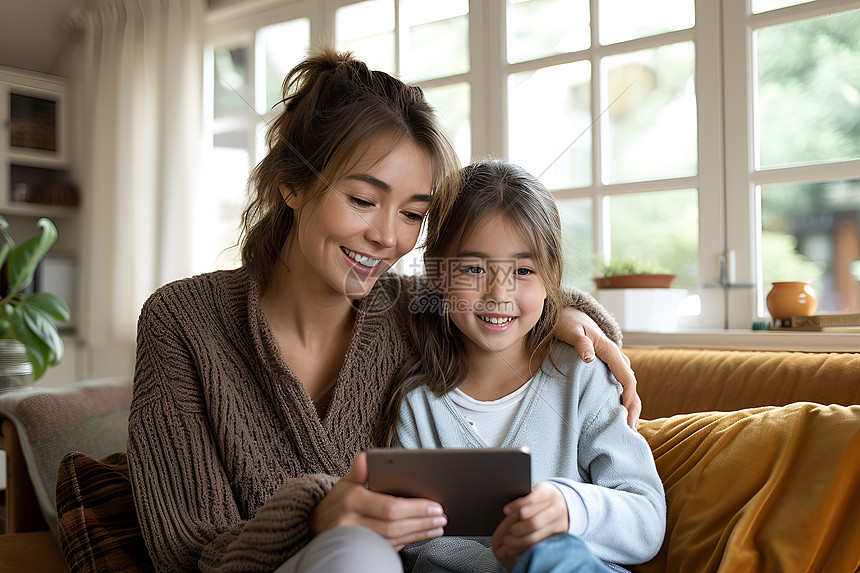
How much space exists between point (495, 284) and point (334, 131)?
0.39m

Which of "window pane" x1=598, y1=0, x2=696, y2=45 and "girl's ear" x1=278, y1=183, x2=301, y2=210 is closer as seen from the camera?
"girl's ear" x1=278, y1=183, x2=301, y2=210

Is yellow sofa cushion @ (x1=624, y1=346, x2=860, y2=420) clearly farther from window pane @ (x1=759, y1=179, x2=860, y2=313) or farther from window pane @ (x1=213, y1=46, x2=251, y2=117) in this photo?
window pane @ (x1=213, y1=46, x2=251, y2=117)

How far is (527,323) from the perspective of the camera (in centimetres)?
130

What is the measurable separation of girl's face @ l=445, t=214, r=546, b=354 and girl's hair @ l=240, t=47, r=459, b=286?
10 centimetres

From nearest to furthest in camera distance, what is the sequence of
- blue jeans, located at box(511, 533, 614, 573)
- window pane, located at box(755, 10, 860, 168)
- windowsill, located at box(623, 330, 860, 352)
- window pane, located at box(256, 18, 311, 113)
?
blue jeans, located at box(511, 533, 614, 573) < windowsill, located at box(623, 330, 860, 352) < window pane, located at box(755, 10, 860, 168) < window pane, located at box(256, 18, 311, 113)

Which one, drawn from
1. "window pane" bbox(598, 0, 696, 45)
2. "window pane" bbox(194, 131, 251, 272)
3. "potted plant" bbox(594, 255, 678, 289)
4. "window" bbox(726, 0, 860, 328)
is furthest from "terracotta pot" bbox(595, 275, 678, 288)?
"window pane" bbox(194, 131, 251, 272)

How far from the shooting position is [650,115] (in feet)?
8.48

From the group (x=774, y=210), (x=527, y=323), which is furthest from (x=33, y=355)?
(x=774, y=210)

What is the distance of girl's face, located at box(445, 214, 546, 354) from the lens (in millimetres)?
1279

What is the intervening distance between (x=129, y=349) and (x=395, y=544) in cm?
319

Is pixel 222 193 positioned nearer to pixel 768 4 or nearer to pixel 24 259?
pixel 24 259

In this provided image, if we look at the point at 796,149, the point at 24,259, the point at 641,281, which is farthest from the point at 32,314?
the point at 796,149

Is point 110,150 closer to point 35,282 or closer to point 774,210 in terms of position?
point 35,282

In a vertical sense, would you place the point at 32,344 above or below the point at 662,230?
below
